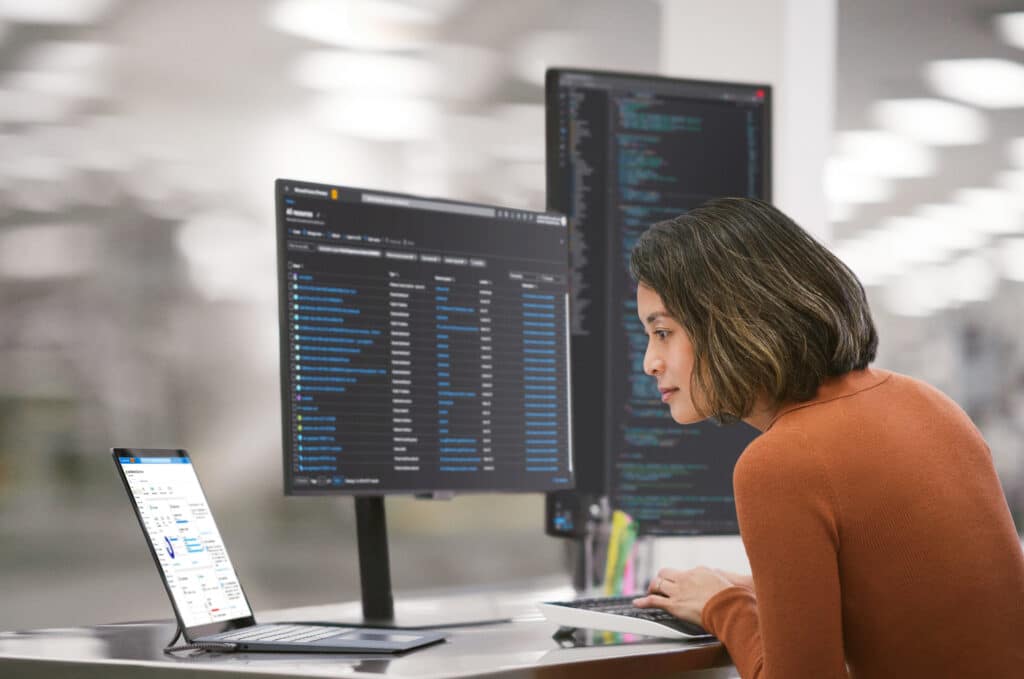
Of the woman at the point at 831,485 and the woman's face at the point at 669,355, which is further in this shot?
the woman's face at the point at 669,355

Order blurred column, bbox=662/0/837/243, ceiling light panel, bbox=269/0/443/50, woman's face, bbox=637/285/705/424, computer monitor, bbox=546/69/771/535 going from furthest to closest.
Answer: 1. blurred column, bbox=662/0/837/243
2. ceiling light panel, bbox=269/0/443/50
3. computer monitor, bbox=546/69/771/535
4. woman's face, bbox=637/285/705/424

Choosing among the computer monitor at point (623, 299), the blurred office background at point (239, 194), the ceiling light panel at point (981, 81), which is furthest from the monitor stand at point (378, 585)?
the ceiling light panel at point (981, 81)

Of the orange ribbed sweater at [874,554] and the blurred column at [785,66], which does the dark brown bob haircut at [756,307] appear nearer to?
the orange ribbed sweater at [874,554]

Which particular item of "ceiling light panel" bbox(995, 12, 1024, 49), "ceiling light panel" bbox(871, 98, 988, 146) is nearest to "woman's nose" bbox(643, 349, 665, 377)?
"ceiling light panel" bbox(871, 98, 988, 146)

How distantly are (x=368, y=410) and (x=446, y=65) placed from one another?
4.39 feet

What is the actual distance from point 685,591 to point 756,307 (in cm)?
41

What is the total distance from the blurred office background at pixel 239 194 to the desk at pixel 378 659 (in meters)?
0.81

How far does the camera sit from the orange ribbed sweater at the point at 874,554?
1197mm

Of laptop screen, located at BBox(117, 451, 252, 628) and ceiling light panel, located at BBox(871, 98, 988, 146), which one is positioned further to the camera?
ceiling light panel, located at BBox(871, 98, 988, 146)

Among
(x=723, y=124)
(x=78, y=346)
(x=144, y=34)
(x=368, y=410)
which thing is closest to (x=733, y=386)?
(x=368, y=410)

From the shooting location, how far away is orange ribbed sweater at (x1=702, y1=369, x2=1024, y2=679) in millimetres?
1197

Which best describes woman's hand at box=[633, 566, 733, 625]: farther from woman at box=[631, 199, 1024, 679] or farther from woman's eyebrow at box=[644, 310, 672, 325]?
woman's eyebrow at box=[644, 310, 672, 325]

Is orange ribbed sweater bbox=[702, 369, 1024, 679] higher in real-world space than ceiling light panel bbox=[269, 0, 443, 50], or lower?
lower

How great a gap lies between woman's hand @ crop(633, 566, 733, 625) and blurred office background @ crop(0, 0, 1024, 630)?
1.23 meters
